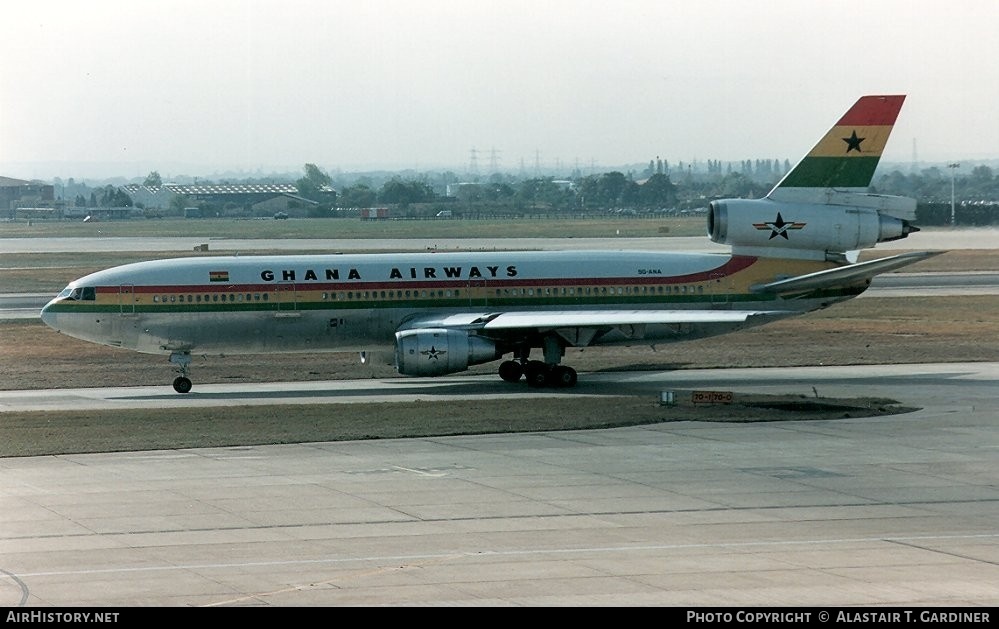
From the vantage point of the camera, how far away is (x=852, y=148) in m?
45.3

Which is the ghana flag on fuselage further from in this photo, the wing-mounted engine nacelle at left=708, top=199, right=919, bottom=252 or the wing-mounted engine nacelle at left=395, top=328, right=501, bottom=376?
the wing-mounted engine nacelle at left=395, top=328, right=501, bottom=376

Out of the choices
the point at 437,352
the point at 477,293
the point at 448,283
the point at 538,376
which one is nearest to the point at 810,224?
the point at 538,376

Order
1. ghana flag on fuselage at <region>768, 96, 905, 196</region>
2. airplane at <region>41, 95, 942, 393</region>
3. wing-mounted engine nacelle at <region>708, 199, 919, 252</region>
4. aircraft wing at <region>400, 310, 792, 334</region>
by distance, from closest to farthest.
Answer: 1. aircraft wing at <region>400, 310, 792, 334</region>
2. airplane at <region>41, 95, 942, 393</region>
3. wing-mounted engine nacelle at <region>708, 199, 919, 252</region>
4. ghana flag on fuselage at <region>768, 96, 905, 196</region>

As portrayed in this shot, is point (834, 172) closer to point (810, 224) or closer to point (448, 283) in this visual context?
point (810, 224)

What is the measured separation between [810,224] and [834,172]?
1965mm

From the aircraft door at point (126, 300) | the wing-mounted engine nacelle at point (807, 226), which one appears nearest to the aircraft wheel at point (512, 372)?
the wing-mounted engine nacelle at point (807, 226)

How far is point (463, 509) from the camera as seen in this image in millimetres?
25031

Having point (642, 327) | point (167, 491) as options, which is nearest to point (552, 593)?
point (167, 491)

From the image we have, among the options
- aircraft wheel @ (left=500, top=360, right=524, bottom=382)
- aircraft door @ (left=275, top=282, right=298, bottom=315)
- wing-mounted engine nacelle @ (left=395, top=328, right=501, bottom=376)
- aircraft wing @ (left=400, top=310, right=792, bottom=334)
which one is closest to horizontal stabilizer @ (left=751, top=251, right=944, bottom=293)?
aircraft wing @ (left=400, top=310, right=792, bottom=334)

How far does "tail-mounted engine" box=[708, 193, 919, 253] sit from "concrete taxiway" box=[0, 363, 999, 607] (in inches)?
385

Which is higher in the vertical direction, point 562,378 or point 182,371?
point 182,371

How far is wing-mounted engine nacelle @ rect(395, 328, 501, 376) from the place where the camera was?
4162cm
